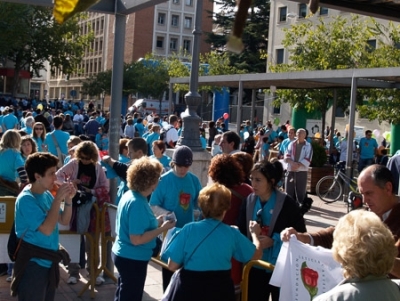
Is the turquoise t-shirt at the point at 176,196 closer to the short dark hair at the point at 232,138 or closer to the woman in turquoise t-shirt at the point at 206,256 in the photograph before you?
the woman in turquoise t-shirt at the point at 206,256

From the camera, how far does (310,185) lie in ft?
51.3

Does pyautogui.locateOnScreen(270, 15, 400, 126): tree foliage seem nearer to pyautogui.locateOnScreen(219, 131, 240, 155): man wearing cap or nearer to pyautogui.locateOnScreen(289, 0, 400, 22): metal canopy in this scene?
pyautogui.locateOnScreen(219, 131, 240, 155): man wearing cap

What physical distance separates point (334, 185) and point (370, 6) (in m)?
10.2

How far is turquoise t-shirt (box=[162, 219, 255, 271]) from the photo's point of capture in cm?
377

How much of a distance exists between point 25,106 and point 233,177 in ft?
102

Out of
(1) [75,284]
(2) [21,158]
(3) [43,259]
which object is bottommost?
(1) [75,284]

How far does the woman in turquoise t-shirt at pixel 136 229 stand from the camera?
4.42 metres

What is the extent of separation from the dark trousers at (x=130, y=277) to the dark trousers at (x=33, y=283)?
58 cm

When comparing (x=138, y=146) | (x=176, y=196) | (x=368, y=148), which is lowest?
(x=176, y=196)

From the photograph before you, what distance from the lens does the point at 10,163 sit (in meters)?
6.96

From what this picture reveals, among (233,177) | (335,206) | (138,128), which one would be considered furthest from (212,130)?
(233,177)

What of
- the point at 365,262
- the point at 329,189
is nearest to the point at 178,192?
the point at 365,262

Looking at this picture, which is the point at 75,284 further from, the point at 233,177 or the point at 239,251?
the point at 239,251

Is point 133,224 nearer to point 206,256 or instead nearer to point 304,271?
point 206,256
